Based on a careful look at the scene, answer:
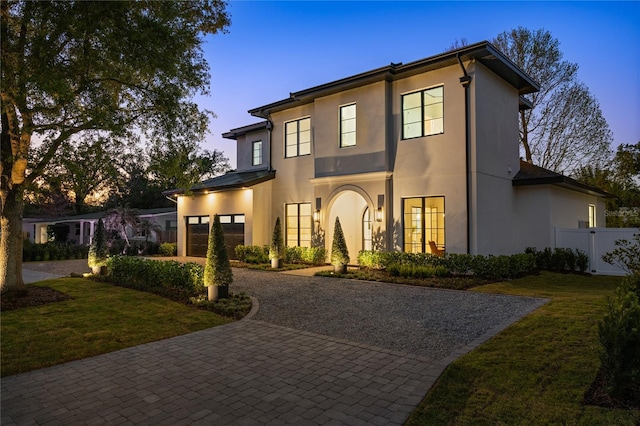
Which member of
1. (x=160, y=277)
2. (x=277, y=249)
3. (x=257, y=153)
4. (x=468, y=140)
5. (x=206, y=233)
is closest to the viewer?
(x=160, y=277)

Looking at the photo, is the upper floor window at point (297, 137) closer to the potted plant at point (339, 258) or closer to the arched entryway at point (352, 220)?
the arched entryway at point (352, 220)

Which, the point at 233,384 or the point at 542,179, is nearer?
the point at 233,384

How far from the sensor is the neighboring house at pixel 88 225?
26.4m

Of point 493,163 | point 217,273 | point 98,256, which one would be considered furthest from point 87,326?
point 493,163

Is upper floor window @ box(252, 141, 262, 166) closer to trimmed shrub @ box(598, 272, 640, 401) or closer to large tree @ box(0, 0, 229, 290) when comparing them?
large tree @ box(0, 0, 229, 290)

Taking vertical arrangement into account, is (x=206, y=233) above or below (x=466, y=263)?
above

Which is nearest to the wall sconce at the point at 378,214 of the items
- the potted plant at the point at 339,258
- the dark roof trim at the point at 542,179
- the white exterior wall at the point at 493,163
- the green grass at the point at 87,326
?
the potted plant at the point at 339,258

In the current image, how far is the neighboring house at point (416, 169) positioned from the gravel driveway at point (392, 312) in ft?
11.2

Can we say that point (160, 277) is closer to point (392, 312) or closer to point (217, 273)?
point (217, 273)

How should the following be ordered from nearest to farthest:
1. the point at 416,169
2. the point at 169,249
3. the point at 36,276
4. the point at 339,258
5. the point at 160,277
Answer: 1. the point at 160,277
2. the point at 339,258
3. the point at 416,169
4. the point at 36,276
5. the point at 169,249

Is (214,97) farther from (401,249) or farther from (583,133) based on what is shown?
(583,133)

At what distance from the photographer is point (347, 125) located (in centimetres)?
1516

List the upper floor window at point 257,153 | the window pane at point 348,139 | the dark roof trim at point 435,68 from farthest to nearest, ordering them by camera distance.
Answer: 1. the upper floor window at point 257,153
2. the window pane at point 348,139
3. the dark roof trim at point 435,68

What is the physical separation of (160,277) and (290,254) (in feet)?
21.5
